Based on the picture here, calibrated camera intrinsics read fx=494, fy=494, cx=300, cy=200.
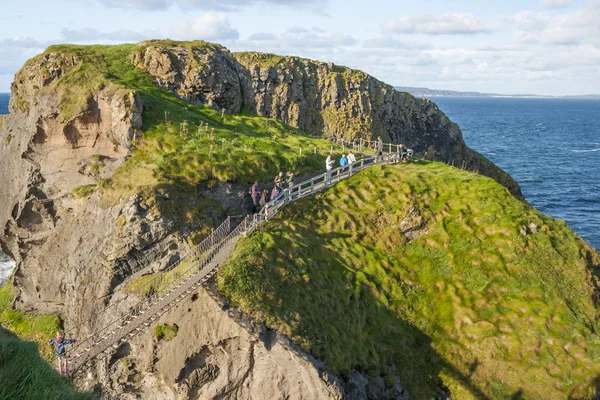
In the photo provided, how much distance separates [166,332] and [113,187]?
34.4ft

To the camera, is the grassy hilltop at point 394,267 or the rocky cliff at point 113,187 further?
the grassy hilltop at point 394,267

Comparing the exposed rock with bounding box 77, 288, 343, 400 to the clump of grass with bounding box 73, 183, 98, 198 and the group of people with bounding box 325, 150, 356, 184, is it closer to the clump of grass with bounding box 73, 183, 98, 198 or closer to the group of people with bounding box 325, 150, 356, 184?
the clump of grass with bounding box 73, 183, 98, 198

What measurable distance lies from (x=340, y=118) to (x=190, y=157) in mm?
66630

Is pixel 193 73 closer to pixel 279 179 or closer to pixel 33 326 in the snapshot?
pixel 279 179

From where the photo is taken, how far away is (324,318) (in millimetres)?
25172

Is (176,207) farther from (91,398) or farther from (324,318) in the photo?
(91,398)

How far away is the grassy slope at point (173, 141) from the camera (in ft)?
99.2

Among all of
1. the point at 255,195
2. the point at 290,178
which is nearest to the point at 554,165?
the point at 290,178

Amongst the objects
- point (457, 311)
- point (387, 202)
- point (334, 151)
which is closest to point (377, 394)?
point (457, 311)

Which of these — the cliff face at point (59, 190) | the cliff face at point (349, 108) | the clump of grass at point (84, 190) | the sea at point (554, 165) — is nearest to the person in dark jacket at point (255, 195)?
the cliff face at point (59, 190)

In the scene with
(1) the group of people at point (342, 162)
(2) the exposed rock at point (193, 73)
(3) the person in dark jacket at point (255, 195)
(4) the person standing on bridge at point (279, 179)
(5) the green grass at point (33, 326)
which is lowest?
(5) the green grass at point (33, 326)

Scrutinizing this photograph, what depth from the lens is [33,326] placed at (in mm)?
31719

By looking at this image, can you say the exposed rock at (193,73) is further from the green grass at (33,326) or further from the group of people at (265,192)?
the green grass at (33,326)

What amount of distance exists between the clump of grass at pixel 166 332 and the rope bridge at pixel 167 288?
843 millimetres
